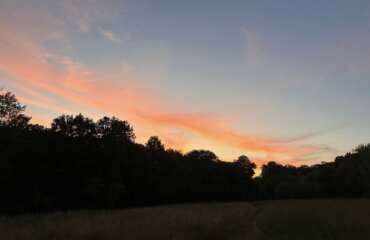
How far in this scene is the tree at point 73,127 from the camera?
6931 centimetres

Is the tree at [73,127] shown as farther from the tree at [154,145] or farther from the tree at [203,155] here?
the tree at [203,155]

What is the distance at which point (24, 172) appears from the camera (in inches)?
2249

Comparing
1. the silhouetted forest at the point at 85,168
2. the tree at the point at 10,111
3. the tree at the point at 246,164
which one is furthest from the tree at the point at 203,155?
the tree at the point at 10,111

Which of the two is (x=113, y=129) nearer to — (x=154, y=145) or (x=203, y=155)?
(x=154, y=145)

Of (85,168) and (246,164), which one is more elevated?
(246,164)

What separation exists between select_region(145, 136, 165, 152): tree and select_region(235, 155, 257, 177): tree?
4874cm

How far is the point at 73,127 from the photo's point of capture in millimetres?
69688

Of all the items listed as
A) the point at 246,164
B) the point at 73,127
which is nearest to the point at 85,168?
the point at 73,127

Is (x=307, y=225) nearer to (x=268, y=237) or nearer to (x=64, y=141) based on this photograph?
(x=268, y=237)

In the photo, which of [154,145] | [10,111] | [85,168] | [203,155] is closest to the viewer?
[10,111]

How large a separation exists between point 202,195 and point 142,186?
39.5 meters

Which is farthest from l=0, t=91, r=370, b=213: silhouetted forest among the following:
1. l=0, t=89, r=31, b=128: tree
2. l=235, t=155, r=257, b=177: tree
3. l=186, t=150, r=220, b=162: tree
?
l=235, t=155, r=257, b=177: tree

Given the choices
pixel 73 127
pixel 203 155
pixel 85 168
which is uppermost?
pixel 203 155

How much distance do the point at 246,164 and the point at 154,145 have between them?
5542 centimetres
